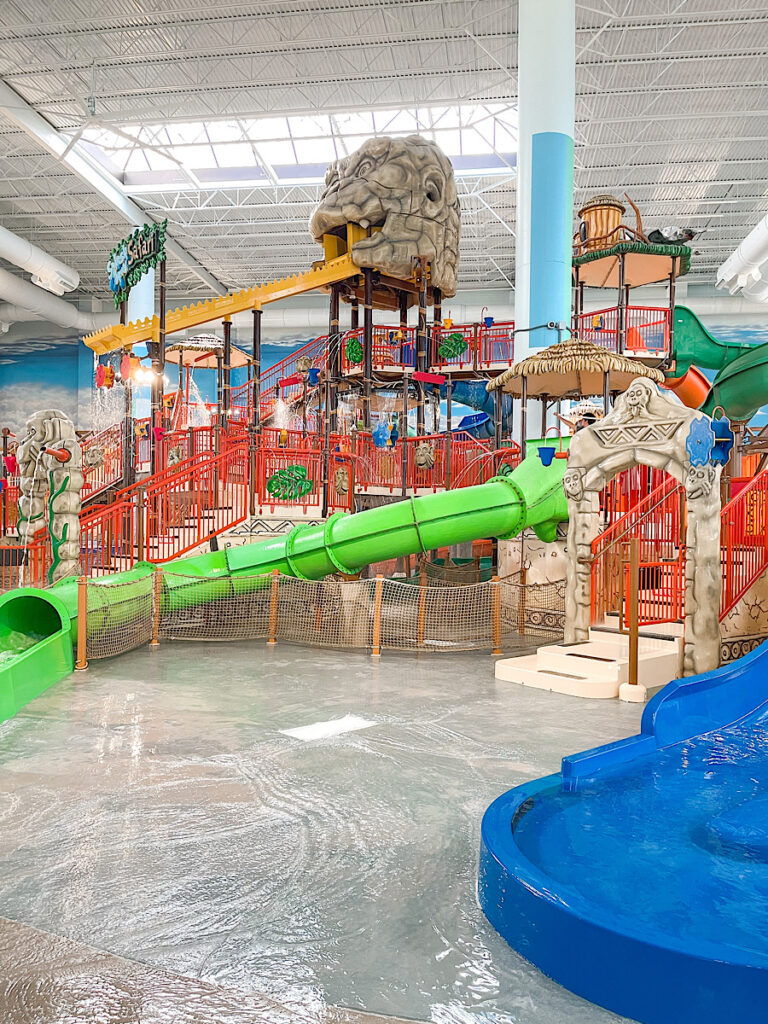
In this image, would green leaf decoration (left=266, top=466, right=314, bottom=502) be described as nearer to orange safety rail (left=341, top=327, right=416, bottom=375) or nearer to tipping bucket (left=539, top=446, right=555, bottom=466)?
tipping bucket (left=539, top=446, right=555, bottom=466)

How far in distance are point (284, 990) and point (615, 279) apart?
19.2 metres

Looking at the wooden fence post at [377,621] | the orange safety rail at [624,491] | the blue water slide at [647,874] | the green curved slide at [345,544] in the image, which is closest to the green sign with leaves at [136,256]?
the green curved slide at [345,544]

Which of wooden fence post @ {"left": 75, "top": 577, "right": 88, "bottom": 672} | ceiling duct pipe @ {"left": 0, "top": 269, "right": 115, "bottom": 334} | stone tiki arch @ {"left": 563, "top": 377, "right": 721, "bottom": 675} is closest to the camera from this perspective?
stone tiki arch @ {"left": 563, "top": 377, "right": 721, "bottom": 675}

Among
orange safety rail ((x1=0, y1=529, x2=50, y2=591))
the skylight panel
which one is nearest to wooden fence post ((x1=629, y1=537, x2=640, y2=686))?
orange safety rail ((x1=0, y1=529, x2=50, y2=591))

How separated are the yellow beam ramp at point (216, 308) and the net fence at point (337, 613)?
4.88 m

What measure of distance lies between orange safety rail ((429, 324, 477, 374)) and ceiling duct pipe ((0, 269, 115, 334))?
16267 millimetres

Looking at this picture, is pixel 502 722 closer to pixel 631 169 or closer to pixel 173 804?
pixel 173 804

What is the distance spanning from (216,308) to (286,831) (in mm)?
12017

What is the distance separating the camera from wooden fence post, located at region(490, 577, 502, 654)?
1114cm

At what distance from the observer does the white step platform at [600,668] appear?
8422 mm

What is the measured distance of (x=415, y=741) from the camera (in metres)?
6.57

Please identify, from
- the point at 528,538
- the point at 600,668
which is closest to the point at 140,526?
the point at 528,538

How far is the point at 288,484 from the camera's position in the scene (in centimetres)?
1309

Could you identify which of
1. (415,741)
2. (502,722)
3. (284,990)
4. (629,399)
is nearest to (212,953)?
(284,990)
